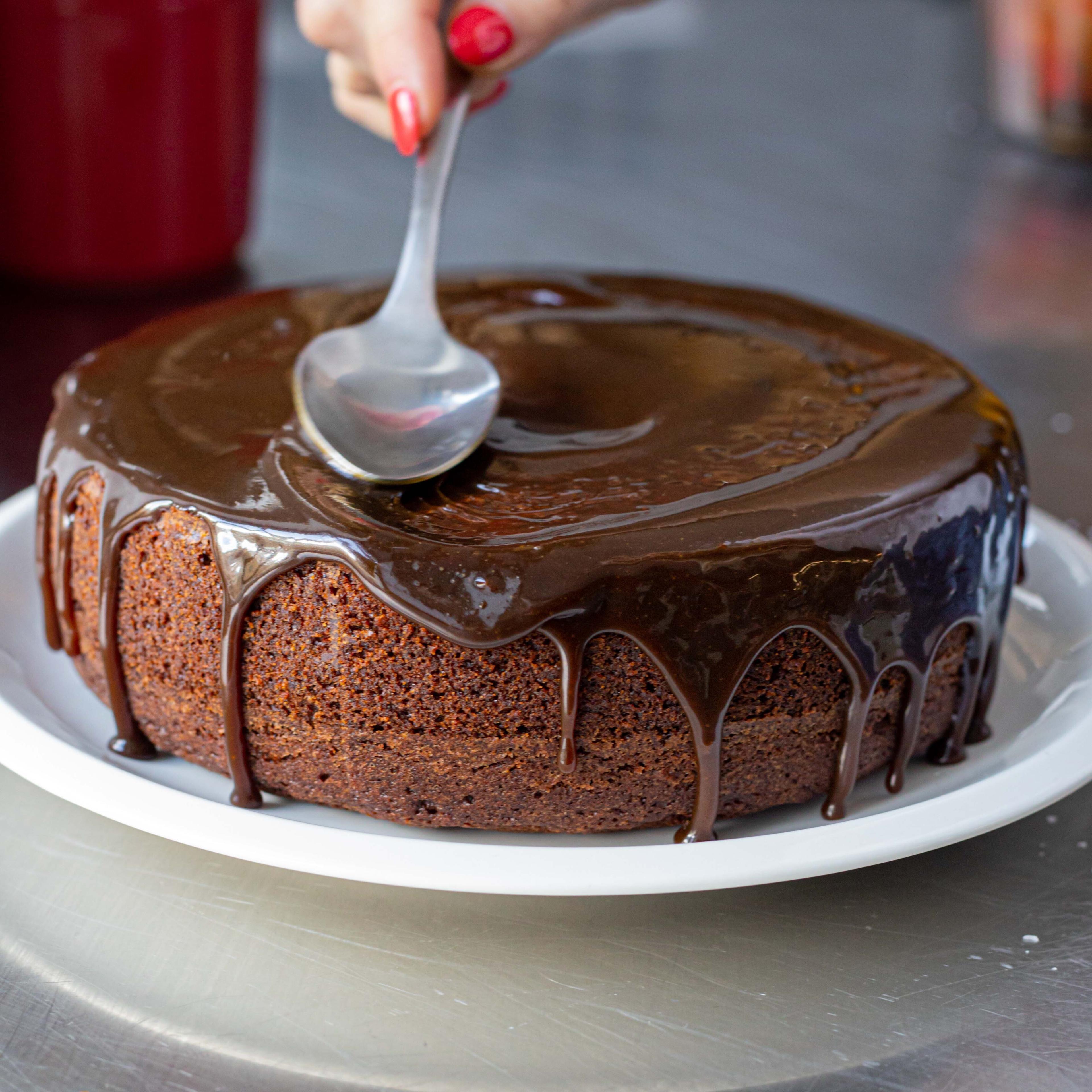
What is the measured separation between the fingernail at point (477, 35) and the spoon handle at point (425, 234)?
2.0 inches

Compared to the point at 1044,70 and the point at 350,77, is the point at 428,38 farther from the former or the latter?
the point at 1044,70

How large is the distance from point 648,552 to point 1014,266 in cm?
210

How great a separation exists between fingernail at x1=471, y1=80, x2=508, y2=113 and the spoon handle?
8.4 inches

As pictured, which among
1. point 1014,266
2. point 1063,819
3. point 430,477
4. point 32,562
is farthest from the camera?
point 1014,266

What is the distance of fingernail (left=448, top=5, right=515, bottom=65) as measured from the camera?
1.26 m

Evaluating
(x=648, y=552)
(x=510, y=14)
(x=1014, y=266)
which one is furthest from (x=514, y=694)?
(x=1014, y=266)

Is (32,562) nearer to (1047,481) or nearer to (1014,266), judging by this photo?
(1047,481)

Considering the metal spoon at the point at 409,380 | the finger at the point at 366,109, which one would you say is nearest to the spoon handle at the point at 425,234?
the metal spoon at the point at 409,380

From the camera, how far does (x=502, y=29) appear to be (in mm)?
1269

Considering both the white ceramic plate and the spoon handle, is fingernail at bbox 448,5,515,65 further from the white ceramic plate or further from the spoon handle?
the white ceramic plate

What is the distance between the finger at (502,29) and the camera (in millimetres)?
1259

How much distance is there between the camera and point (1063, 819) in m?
1.17

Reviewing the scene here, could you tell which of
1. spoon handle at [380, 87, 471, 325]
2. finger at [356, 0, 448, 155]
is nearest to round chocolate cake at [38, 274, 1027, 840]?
spoon handle at [380, 87, 471, 325]

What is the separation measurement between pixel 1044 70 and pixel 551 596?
2.70 meters
